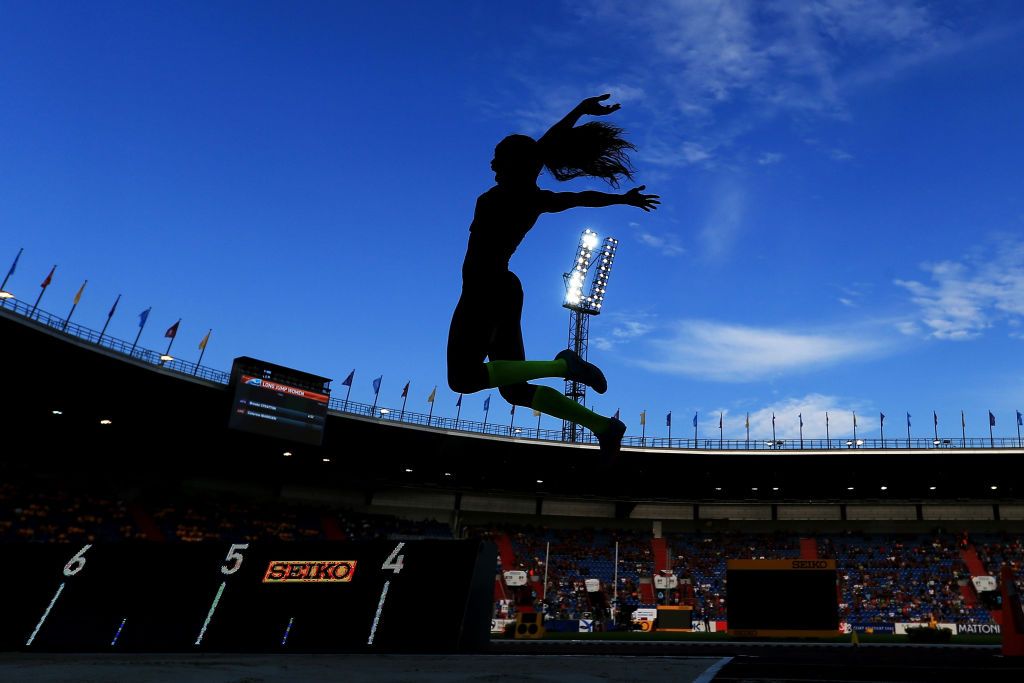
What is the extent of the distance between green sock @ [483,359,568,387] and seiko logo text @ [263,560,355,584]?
986 cm

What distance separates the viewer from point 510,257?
5.44 m

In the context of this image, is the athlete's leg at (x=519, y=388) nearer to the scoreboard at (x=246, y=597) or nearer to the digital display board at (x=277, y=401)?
the scoreboard at (x=246, y=597)

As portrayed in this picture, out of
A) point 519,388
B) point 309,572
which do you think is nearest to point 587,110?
point 519,388

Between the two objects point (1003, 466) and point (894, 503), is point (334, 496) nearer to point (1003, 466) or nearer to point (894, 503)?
point (894, 503)

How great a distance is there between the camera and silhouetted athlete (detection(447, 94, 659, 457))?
513 centimetres

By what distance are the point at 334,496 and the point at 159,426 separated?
44.6 feet

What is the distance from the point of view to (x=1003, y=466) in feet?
141

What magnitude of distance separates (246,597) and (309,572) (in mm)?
1178

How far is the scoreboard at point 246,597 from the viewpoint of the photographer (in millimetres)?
12992

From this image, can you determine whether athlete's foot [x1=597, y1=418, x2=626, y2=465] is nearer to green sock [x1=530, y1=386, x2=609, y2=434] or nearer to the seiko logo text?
green sock [x1=530, y1=386, x2=609, y2=434]

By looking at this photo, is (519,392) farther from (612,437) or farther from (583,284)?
(583,284)

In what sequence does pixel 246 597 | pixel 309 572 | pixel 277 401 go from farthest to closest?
pixel 277 401, pixel 309 572, pixel 246 597

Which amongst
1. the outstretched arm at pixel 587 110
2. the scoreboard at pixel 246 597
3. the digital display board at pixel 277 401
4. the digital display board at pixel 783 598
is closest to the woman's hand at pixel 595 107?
the outstretched arm at pixel 587 110

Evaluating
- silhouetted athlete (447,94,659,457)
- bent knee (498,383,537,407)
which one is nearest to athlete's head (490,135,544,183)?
silhouetted athlete (447,94,659,457)
